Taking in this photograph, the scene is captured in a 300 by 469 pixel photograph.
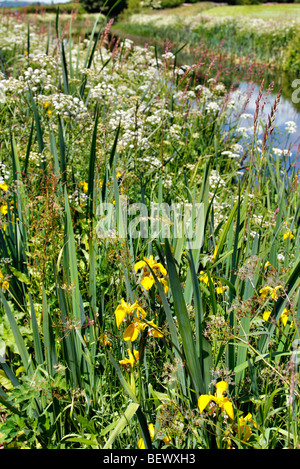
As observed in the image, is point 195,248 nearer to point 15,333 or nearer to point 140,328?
point 140,328

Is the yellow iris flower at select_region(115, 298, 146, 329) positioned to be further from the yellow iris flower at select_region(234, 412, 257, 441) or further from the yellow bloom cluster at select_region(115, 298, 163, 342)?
the yellow iris flower at select_region(234, 412, 257, 441)

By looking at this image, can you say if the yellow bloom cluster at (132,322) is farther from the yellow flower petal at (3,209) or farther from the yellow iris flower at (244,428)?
the yellow flower petal at (3,209)

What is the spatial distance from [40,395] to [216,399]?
0.57 metres

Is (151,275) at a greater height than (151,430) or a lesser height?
greater

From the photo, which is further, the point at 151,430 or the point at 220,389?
the point at 151,430

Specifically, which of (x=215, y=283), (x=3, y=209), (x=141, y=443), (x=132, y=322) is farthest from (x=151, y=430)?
(x=3, y=209)

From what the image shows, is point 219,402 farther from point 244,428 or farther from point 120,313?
point 120,313

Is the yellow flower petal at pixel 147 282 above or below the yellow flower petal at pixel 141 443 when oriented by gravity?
above

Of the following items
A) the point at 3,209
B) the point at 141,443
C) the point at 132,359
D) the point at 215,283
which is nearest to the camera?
the point at 141,443

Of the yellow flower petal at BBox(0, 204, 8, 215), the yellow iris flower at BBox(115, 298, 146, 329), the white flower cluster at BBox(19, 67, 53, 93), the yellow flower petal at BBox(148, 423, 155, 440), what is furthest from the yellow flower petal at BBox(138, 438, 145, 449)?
the white flower cluster at BBox(19, 67, 53, 93)

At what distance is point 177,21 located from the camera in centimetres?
2009

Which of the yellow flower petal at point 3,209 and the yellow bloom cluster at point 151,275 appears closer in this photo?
the yellow bloom cluster at point 151,275

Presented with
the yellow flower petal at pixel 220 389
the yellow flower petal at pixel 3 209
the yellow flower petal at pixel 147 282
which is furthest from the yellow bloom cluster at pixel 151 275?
the yellow flower petal at pixel 3 209
